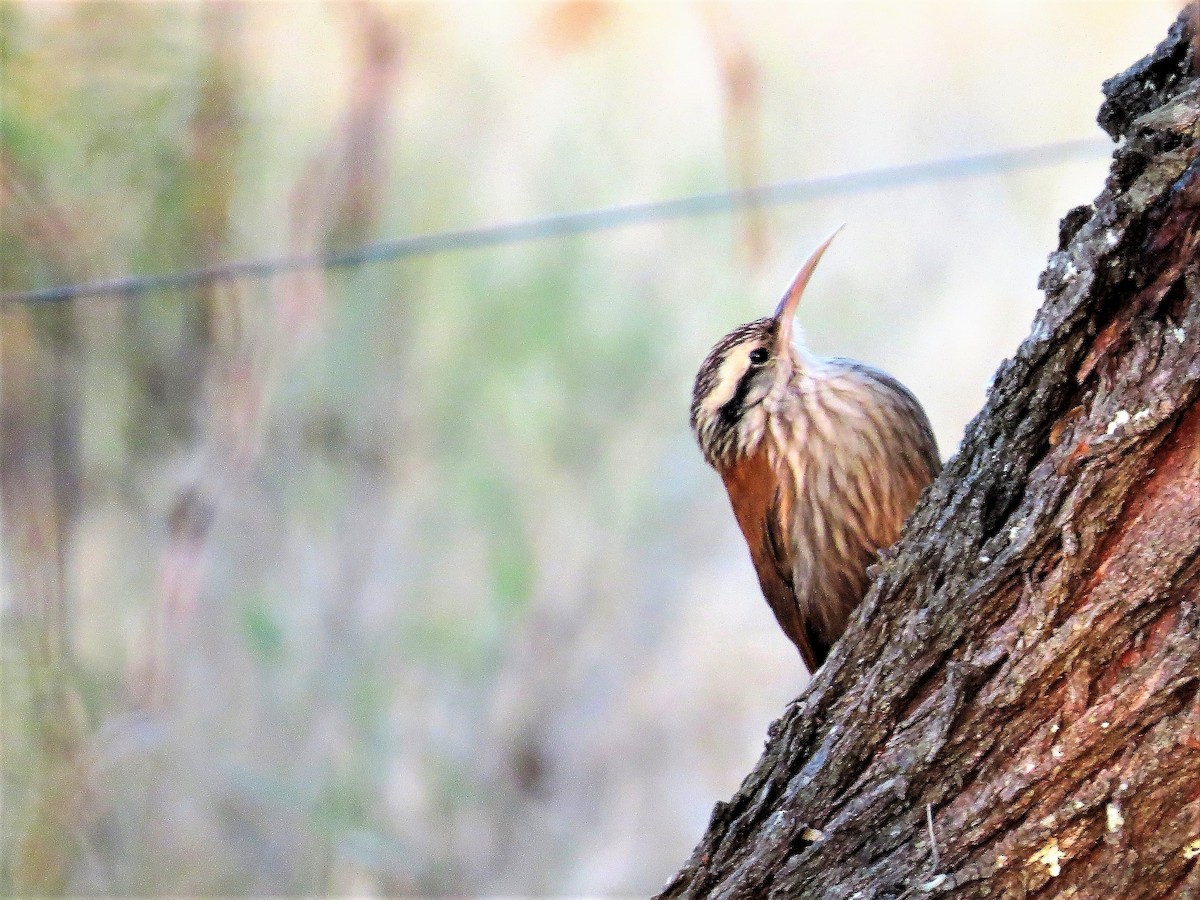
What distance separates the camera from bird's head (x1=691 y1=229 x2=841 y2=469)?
2064mm

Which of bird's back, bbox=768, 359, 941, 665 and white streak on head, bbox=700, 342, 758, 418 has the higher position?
white streak on head, bbox=700, 342, 758, 418

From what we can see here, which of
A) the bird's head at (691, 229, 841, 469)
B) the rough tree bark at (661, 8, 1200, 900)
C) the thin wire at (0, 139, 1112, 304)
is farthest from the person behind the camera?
the thin wire at (0, 139, 1112, 304)

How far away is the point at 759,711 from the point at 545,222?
160 cm

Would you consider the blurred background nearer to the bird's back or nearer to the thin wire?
the thin wire

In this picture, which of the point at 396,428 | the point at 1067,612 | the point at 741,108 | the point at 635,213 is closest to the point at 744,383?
the point at 1067,612

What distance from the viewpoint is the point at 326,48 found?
12.6ft

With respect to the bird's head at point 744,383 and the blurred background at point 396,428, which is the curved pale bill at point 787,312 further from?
the blurred background at point 396,428

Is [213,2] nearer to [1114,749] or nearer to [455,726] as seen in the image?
[455,726]

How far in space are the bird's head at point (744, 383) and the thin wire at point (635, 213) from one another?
1575 mm

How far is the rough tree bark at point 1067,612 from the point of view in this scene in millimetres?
1069

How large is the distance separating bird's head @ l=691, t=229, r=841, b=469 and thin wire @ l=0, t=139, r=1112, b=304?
157 centimetres

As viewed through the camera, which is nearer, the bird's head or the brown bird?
the brown bird

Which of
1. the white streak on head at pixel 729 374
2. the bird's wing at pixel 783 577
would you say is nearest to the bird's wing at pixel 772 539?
the bird's wing at pixel 783 577

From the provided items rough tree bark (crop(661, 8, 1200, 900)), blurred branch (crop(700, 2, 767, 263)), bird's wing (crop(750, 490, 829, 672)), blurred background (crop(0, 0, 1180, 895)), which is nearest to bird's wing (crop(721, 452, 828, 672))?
bird's wing (crop(750, 490, 829, 672))
